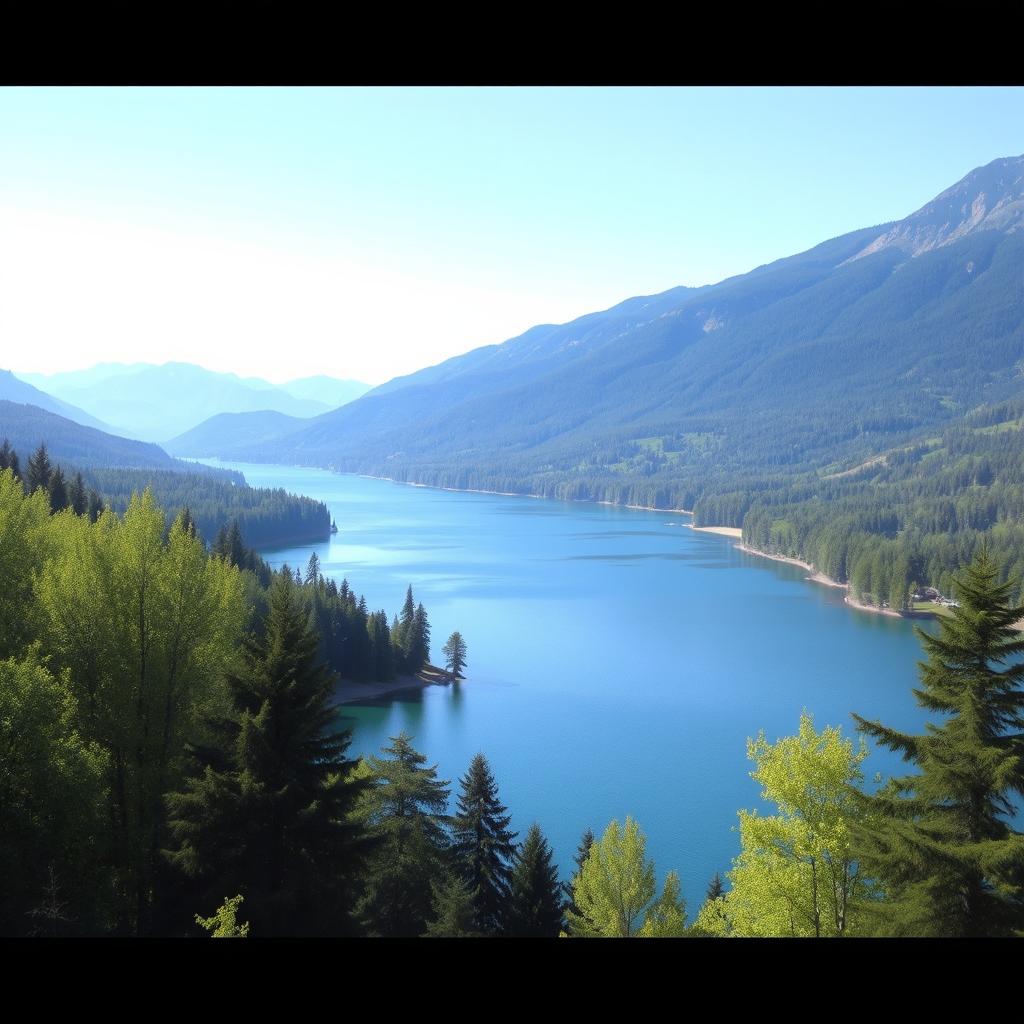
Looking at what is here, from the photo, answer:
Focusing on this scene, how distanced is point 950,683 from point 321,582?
38058mm

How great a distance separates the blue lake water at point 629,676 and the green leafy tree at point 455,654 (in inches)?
27.7

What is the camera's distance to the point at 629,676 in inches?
1702

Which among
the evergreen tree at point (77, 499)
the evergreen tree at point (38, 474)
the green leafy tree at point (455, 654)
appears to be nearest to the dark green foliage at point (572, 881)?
the green leafy tree at point (455, 654)

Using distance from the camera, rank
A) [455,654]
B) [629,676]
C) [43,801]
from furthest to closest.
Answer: [629,676] < [455,654] < [43,801]

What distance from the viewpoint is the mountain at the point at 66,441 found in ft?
417

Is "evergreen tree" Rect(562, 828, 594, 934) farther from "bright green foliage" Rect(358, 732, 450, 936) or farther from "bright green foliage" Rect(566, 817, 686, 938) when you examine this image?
"bright green foliage" Rect(358, 732, 450, 936)

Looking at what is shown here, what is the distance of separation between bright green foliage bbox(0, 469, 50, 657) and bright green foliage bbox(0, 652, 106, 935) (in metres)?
1.23

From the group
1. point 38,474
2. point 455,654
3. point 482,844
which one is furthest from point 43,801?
point 455,654

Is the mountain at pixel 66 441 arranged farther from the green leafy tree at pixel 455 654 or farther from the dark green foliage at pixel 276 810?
the dark green foliage at pixel 276 810

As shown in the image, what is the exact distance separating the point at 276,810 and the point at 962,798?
6540 mm

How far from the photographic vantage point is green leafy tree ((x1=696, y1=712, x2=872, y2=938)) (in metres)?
9.16

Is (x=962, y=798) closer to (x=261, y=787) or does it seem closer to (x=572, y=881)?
(x=261, y=787)

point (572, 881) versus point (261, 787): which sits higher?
point (261, 787)
